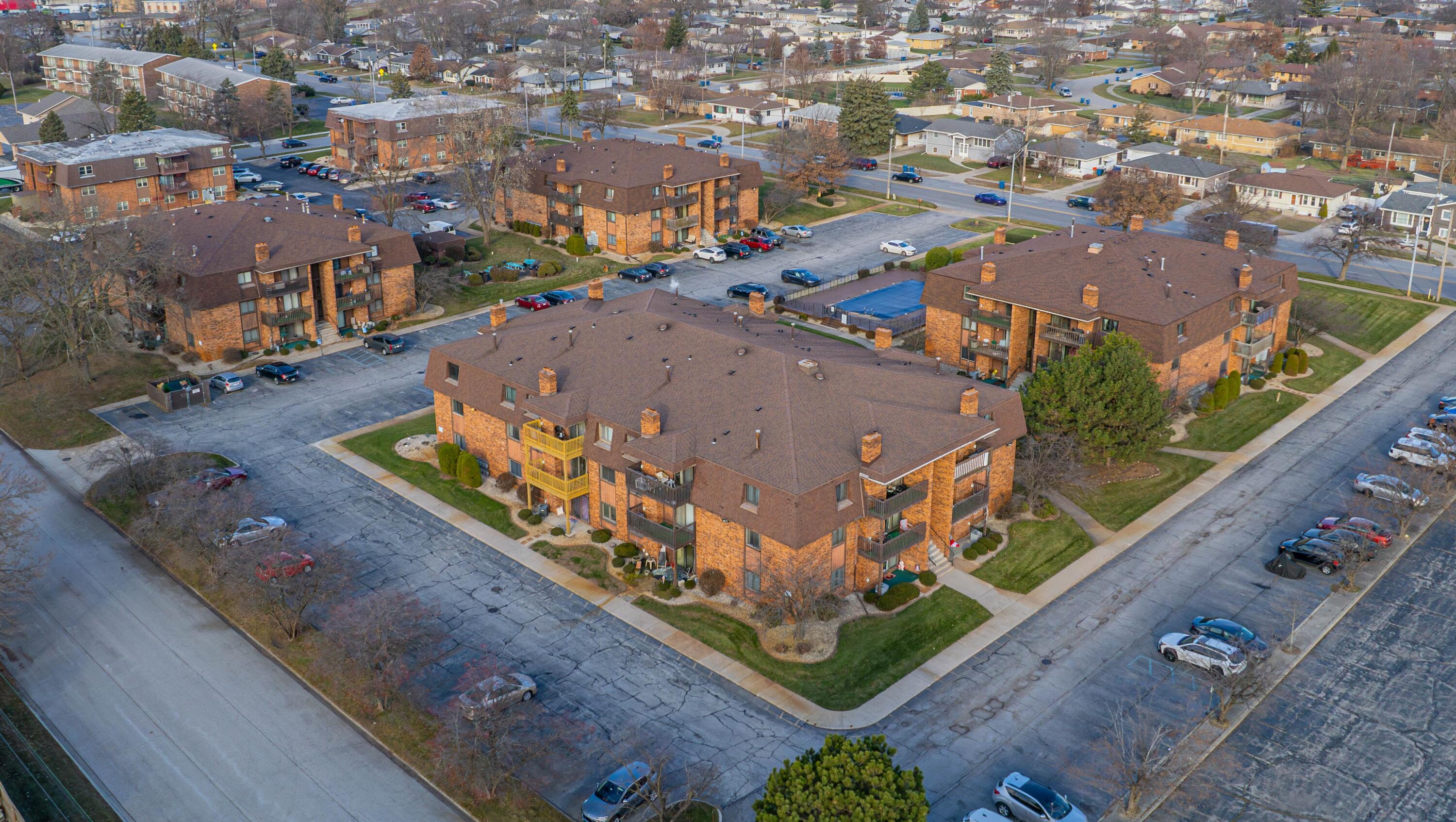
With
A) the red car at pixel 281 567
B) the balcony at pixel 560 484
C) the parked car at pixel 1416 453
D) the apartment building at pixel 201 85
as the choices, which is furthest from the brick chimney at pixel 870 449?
the apartment building at pixel 201 85

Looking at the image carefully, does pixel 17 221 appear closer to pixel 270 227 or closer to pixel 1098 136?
pixel 270 227

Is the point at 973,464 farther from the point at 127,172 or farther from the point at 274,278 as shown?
the point at 127,172

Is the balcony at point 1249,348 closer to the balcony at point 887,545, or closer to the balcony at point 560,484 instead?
the balcony at point 887,545

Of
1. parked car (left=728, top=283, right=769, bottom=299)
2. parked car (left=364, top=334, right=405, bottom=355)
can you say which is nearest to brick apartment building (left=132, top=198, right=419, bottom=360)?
parked car (left=364, top=334, right=405, bottom=355)

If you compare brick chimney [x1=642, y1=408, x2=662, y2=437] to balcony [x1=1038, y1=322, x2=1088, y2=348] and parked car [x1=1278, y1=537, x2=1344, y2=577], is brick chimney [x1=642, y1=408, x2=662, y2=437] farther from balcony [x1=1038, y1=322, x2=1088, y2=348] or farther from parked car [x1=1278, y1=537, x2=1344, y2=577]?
parked car [x1=1278, y1=537, x2=1344, y2=577]

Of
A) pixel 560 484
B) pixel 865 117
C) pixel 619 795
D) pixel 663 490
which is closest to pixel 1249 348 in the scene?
pixel 663 490
